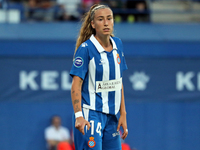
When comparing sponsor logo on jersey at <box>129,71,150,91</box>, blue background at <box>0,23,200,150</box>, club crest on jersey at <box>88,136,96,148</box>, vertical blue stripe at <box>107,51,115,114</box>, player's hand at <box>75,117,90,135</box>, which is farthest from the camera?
sponsor logo on jersey at <box>129,71,150,91</box>

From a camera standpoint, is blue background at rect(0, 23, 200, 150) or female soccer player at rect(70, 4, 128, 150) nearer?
female soccer player at rect(70, 4, 128, 150)

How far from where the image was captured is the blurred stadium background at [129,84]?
27.5 ft

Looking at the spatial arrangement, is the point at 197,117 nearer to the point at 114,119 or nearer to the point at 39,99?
the point at 39,99

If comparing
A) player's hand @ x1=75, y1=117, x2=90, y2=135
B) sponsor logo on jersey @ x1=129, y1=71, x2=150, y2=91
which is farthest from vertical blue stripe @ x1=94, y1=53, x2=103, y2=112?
sponsor logo on jersey @ x1=129, y1=71, x2=150, y2=91

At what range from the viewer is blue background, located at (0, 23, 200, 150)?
838 cm

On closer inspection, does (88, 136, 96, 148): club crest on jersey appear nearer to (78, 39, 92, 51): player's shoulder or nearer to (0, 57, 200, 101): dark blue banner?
(78, 39, 92, 51): player's shoulder

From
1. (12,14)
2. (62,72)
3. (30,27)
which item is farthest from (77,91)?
(12,14)

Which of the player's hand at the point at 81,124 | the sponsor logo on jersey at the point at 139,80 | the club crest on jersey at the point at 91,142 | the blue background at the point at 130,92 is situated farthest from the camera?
the sponsor logo on jersey at the point at 139,80

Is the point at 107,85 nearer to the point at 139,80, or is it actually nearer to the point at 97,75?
the point at 97,75

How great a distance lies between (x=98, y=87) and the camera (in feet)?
11.1

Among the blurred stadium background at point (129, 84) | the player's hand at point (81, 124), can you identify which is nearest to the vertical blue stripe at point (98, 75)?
the player's hand at point (81, 124)

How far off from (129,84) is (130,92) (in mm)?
196

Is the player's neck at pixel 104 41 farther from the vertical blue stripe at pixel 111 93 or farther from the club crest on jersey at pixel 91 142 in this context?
the club crest on jersey at pixel 91 142

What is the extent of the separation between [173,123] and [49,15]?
432 centimetres
